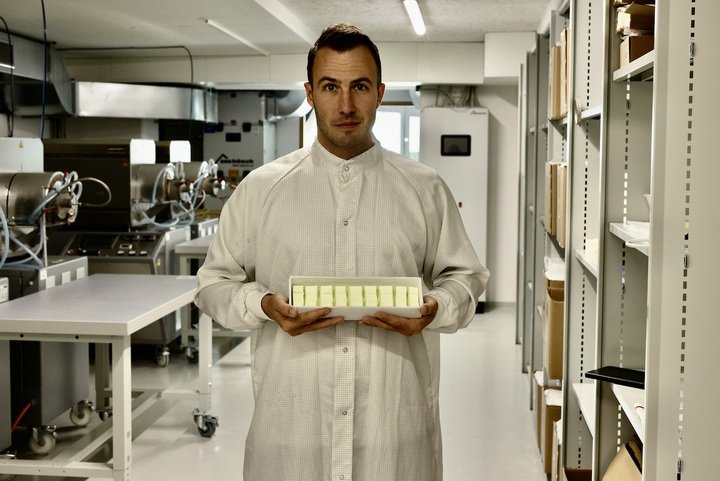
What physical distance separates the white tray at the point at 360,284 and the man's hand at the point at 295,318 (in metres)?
0.01

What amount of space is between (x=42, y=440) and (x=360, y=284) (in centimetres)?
264

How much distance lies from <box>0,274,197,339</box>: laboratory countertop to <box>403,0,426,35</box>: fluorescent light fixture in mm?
2593

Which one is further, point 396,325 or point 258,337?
point 258,337

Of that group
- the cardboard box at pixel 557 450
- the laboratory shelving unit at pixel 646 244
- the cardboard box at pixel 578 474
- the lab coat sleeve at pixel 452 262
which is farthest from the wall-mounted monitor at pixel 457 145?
the lab coat sleeve at pixel 452 262

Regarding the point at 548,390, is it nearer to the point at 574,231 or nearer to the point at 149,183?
the point at 574,231

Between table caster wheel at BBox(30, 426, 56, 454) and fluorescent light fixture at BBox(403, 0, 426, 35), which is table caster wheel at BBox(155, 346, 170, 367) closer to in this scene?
table caster wheel at BBox(30, 426, 56, 454)

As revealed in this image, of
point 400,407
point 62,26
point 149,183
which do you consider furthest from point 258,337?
point 62,26

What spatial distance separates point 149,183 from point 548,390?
291 centimetres

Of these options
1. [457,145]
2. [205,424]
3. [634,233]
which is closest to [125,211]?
[205,424]

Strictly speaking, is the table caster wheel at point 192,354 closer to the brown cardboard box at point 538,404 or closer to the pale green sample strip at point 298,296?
the brown cardboard box at point 538,404

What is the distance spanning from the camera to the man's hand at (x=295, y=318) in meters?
1.62

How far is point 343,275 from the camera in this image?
69.4 inches

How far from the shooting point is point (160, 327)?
5.39 metres

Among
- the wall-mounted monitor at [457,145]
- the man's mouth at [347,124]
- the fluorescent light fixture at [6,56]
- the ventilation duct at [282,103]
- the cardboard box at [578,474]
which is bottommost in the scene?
the cardboard box at [578,474]
